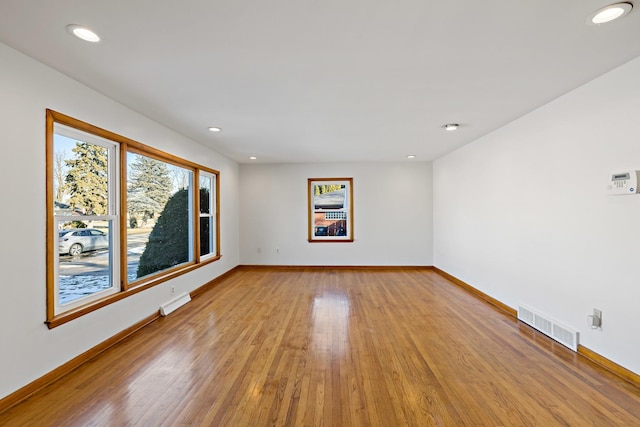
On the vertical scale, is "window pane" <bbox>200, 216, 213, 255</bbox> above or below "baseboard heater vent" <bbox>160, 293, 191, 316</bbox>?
above

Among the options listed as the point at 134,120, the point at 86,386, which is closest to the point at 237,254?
the point at 134,120

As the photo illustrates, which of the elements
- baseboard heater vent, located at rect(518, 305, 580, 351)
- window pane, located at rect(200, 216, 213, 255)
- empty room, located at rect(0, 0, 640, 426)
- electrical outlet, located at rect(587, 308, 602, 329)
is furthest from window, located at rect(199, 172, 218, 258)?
electrical outlet, located at rect(587, 308, 602, 329)

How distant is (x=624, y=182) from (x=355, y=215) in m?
4.50

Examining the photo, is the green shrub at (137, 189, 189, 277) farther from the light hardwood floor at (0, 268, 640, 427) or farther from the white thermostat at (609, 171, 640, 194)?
the white thermostat at (609, 171, 640, 194)

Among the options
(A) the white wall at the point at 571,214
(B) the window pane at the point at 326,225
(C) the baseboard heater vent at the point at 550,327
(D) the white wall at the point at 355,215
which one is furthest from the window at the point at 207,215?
(C) the baseboard heater vent at the point at 550,327

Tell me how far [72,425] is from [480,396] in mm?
2671

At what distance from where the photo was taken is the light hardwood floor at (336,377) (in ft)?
5.87

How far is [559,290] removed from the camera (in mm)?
2770

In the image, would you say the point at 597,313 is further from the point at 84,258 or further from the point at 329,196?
the point at 329,196

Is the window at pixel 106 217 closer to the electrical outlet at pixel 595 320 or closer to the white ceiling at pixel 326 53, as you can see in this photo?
the white ceiling at pixel 326 53

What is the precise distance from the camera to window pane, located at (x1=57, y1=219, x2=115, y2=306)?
238cm

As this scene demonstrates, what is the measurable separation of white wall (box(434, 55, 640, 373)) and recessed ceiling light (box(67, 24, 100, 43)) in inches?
149

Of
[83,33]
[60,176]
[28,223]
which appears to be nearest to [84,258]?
[28,223]

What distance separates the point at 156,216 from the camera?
3756 mm
